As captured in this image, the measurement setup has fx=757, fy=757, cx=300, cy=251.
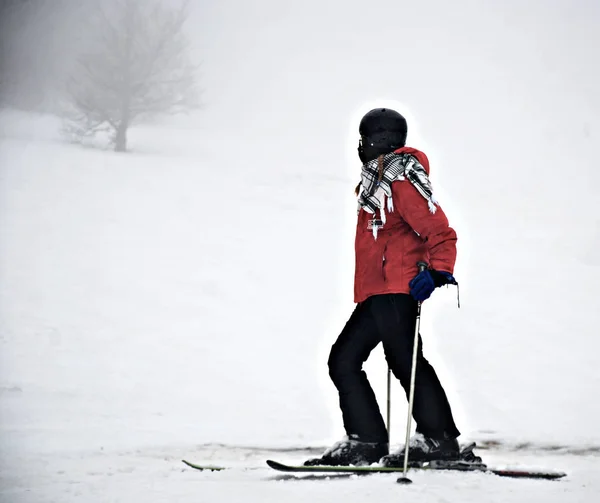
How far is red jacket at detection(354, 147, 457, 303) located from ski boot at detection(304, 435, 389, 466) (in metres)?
0.81

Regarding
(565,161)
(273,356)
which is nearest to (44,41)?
(565,161)

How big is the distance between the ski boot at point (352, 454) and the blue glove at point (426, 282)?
0.90 metres

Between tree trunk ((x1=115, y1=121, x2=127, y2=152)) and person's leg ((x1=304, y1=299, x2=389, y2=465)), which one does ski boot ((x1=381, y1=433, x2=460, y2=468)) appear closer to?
person's leg ((x1=304, y1=299, x2=389, y2=465))

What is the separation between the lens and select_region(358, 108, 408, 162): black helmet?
14.2 ft

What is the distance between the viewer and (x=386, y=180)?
4.17 meters

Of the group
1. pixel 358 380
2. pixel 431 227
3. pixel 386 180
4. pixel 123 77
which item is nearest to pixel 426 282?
pixel 431 227

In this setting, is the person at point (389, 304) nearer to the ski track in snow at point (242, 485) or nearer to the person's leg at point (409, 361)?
the person's leg at point (409, 361)

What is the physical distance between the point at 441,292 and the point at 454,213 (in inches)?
302

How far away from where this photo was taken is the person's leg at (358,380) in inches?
168

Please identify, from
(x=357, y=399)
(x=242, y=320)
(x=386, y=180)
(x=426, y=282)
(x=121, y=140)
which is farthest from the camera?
(x=121, y=140)

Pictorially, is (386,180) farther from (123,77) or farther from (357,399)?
(123,77)

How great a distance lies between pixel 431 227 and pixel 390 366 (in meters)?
0.87

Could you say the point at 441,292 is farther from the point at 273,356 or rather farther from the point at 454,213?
the point at 454,213

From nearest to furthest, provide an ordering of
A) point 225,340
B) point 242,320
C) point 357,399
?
point 357,399 → point 225,340 → point 242,320
